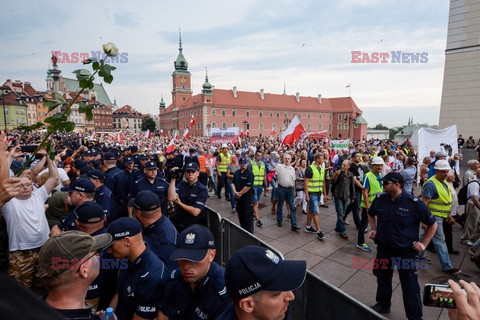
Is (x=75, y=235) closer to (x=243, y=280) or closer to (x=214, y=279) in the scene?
(x=214, y=279)

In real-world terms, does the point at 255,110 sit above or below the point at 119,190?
above

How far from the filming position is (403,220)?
3.69m

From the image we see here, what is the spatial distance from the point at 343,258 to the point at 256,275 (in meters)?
4.89

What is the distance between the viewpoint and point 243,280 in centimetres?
144

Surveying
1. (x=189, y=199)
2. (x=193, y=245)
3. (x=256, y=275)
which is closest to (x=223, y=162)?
(x=189, y=199)

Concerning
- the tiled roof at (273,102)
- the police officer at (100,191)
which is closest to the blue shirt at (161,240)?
the police officer at (100,191)

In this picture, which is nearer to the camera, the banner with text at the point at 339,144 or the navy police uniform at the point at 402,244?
the navy police uniform at the point at 402,244

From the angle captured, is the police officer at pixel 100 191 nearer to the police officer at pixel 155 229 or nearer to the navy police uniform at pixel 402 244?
the police officer at pixel 155 229

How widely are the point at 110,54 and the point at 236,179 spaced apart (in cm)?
559

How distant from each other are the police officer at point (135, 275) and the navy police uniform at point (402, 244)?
325 centimetres

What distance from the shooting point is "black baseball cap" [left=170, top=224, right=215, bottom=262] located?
212cm

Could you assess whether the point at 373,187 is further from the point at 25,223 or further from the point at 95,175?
the point at 25,223

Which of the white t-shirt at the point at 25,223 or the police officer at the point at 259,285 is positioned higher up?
the police officer at the point at 259,285

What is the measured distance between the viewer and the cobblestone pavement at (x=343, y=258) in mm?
4348
